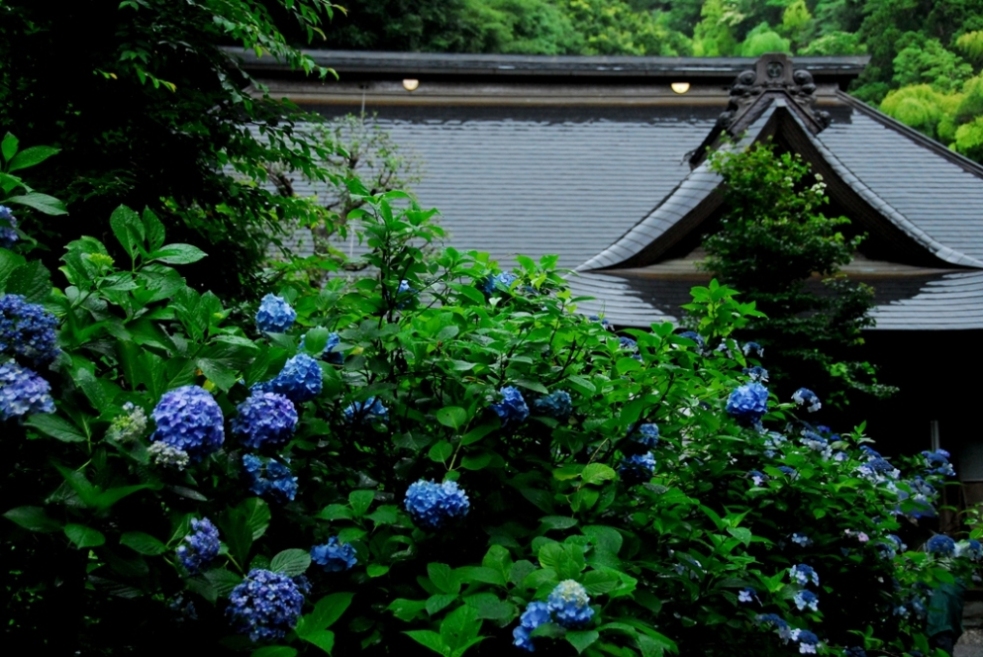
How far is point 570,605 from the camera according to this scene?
167cm

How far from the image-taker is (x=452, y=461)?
6.75ft

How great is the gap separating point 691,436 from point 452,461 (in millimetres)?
953

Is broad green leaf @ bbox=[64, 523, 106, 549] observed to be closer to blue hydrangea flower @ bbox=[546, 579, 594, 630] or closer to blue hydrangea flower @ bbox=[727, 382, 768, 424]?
blue hydrangea flower @ bbox=[546, 579, 594, 630]

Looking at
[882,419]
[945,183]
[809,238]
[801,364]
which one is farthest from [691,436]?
[945,183]

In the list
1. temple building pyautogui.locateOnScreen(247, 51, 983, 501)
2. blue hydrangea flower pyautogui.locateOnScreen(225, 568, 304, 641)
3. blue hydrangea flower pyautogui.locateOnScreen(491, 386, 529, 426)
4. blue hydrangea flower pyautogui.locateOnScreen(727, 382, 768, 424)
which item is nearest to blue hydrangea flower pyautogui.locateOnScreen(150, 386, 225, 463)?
blue hydrangea flower pyautogui.locateOnScreen(225, 568, 304, 641)

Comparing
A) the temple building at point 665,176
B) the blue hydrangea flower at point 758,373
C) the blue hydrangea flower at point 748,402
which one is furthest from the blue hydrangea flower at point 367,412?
the temple building at point 665,176

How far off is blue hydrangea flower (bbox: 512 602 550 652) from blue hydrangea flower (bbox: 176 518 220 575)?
50 cm

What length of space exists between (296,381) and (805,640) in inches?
67.4

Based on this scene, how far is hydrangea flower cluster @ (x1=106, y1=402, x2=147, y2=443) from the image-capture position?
1555 mm

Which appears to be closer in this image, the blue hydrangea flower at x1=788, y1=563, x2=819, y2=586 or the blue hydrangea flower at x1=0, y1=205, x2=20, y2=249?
the blue hydrangea flower at x1=0, y1=205, x2=20, y2=249

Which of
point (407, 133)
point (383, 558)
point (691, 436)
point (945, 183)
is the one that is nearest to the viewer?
point (383, 558)

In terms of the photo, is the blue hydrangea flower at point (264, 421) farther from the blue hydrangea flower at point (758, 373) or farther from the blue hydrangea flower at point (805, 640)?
the blue hydrangea flower at point (758, 373)

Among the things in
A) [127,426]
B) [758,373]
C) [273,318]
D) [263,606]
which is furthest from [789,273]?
[127,426]

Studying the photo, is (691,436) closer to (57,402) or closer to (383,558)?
(383,558)
